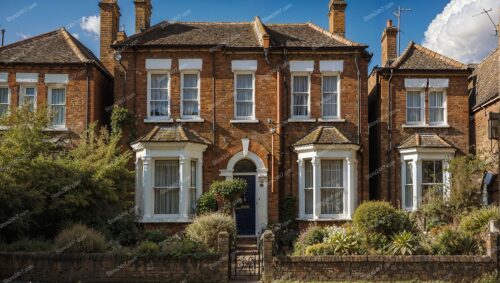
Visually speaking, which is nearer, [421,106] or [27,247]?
[27,247]

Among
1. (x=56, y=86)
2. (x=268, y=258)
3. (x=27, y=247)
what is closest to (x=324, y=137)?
(x=268, y=258)

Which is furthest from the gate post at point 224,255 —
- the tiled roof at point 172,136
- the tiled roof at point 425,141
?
the tiled roof at point 425,141

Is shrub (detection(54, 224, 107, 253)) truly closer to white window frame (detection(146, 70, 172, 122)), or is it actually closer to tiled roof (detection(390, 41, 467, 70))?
white window frame (detection(146, 70, 172, 122))

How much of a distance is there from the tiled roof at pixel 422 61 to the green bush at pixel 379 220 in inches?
334

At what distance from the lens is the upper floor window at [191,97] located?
24344 millimetres

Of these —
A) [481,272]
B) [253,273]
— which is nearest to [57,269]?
[253,273]

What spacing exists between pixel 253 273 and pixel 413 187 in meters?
9.76

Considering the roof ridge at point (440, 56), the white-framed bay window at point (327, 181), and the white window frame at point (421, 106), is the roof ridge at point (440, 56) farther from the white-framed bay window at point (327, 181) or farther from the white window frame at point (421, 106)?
the white-framed bay window at point (327, 181)

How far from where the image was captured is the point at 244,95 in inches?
965

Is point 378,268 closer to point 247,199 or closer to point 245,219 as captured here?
point 245,219

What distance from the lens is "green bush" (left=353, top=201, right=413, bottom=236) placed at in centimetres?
1825

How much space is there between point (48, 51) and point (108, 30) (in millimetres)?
2918

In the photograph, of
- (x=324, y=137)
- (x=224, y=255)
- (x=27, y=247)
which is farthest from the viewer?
(x=324, y=137)

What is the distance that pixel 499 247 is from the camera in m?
16.8
